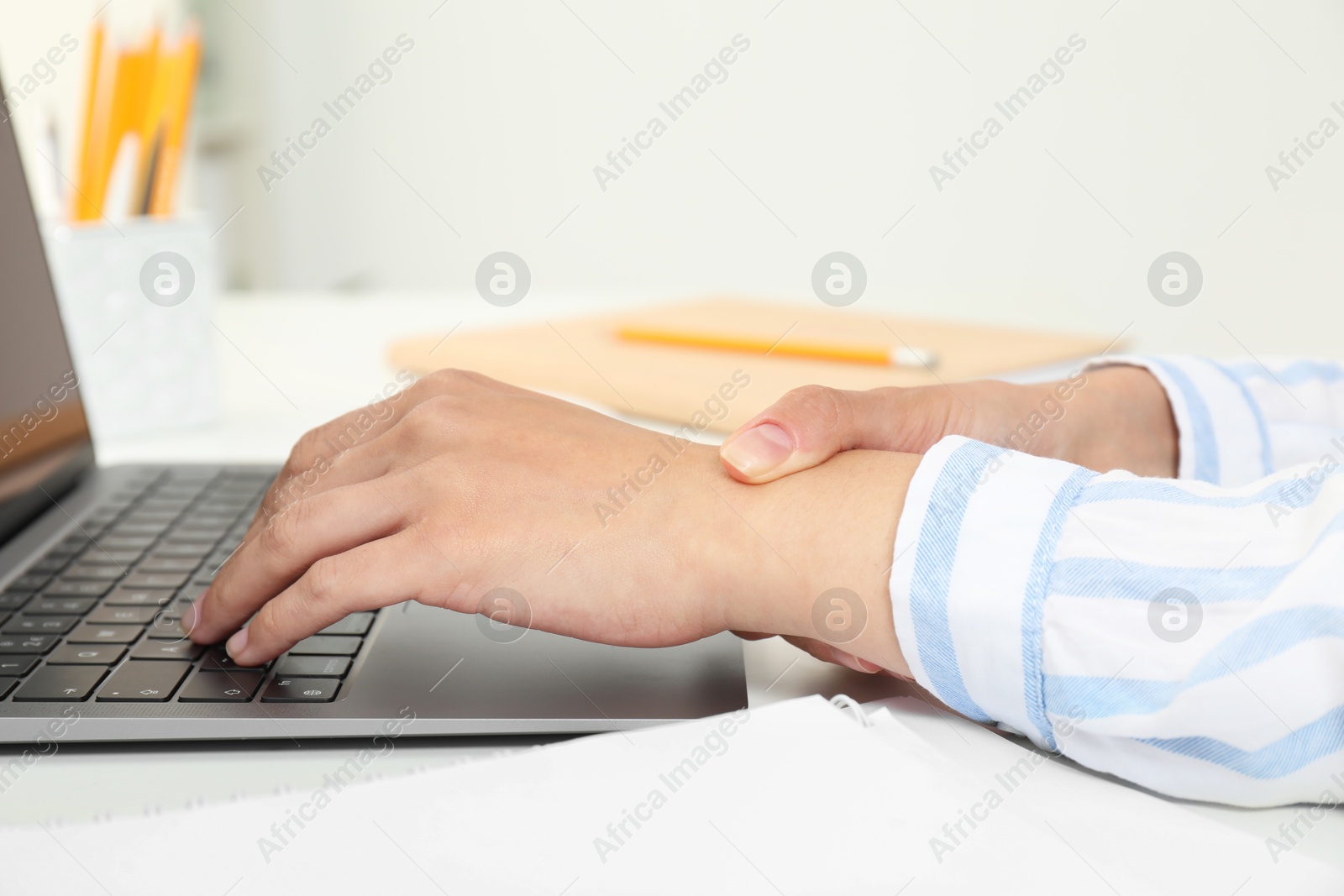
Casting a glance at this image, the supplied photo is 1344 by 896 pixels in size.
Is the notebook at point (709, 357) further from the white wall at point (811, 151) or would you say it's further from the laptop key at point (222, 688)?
the white wall at point (811, 151)

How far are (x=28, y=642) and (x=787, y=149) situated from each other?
275cm

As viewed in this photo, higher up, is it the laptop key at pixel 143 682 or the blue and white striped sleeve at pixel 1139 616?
the blue and white striped sleeve at pixel 1139 616

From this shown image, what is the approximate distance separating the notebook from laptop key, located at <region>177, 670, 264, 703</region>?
0.46 meters

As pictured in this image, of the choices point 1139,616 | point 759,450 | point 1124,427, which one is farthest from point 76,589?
point 1124,427

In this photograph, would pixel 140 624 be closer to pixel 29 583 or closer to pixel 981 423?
pixel 29 583

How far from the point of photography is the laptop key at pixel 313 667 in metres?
0.47

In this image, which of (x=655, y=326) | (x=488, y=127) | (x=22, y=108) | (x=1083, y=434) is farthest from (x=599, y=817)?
(x=488, y=127)

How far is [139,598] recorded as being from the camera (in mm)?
542

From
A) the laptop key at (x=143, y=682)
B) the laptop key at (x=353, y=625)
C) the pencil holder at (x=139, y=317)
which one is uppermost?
the laptop key at (x=353, y=625)

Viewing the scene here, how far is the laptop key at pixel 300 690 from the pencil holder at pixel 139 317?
524mm

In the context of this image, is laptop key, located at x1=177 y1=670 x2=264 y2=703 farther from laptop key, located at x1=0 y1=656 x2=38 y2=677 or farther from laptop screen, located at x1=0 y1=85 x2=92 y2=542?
laptop screen, located at x1=0 y1=85 x2=92 y2=542

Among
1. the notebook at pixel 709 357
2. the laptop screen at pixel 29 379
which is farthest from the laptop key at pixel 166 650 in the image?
the notebook at pixel 709 357

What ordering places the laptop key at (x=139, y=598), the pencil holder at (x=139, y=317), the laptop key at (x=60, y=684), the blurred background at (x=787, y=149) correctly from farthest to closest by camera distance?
the blurred background at (x=787, y=149), the pencil holder at (x=139, y=317), the laptop key at (x=139, y=598), the laptop key at (x=60, y=684)

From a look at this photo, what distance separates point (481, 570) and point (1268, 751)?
1.05 ft
